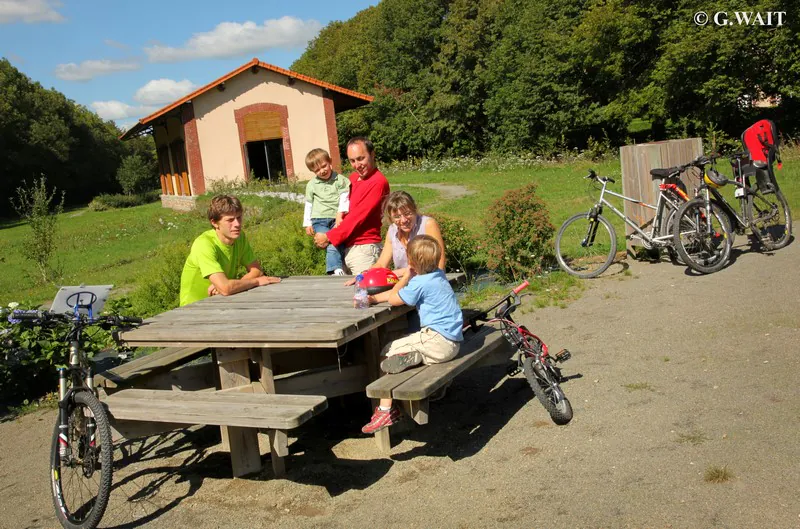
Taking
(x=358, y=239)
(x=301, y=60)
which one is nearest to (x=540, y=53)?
(x=358, y=239)

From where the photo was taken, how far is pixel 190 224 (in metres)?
25.5

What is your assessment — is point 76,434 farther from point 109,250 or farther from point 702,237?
point 109,250

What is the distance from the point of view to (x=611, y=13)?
35812 mm

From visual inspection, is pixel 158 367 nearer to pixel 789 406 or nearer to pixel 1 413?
pixel 1 413

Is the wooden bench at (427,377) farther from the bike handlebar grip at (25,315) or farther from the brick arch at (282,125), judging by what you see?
the brick arch at (282,125)

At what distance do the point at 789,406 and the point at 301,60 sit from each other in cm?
9167

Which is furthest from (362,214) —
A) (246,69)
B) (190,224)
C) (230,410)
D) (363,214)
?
(246,69)

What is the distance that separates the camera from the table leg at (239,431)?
15.4ft

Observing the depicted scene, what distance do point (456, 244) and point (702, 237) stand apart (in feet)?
9.82

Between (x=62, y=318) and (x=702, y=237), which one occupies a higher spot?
(x=62, y=318)

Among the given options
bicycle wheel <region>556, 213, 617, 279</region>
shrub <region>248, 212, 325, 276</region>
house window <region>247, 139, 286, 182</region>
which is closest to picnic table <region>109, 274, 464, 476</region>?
shrub <region>248, 212, 325, 276</region>

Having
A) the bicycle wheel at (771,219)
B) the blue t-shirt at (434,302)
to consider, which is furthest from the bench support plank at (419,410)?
the bicycle wheel at (771,219)

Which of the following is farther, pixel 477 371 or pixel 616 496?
pixel 477 371

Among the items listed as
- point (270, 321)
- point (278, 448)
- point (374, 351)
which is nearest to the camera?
point (278, 448)
